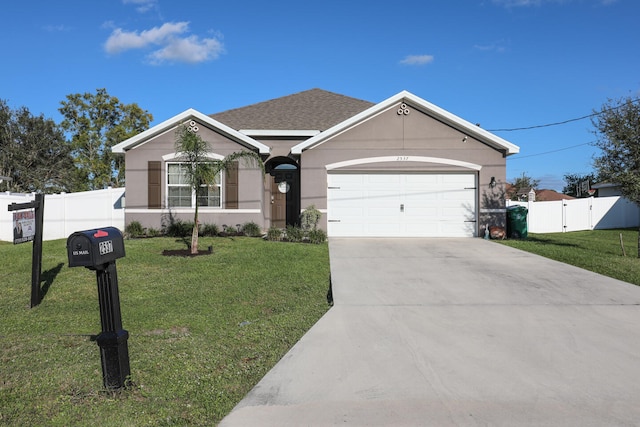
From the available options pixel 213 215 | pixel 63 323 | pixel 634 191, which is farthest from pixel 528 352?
pixel 213 215

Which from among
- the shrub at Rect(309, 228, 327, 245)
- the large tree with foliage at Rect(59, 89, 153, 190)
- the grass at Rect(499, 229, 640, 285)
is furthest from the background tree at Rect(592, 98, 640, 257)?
the large tree with foliage at Rect(59, 89, 153, 190)

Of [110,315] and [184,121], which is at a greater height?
[184,121]

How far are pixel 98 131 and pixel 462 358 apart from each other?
37124 mm

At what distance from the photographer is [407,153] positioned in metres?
14.0

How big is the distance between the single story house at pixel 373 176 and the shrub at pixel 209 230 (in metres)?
0.47

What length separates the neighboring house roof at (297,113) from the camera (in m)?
16.2

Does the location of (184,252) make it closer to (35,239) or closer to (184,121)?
(35,239)

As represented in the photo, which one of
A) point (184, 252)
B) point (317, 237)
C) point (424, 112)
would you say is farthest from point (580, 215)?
point (184, 252)

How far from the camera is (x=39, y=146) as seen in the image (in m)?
32.4

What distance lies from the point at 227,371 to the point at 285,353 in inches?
27.4

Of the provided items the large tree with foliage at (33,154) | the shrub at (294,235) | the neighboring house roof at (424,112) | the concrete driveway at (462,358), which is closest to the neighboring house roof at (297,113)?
the neighboring house roof at (424,112)

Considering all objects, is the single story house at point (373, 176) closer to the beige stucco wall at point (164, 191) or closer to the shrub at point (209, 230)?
the beige stucco wall at point (164, 191)

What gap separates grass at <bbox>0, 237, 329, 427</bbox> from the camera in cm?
334

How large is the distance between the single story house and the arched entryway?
185 centimetres
